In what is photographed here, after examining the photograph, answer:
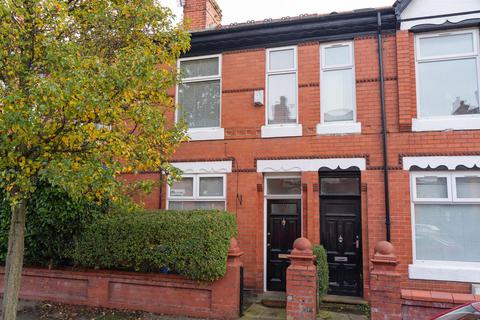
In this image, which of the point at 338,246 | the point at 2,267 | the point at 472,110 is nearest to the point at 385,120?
the point at 472,110

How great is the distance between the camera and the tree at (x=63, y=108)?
4777mm

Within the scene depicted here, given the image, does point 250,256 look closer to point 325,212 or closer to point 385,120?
point 325,212

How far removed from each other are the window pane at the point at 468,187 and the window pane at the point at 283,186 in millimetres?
3136

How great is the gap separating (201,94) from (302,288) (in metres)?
5.36

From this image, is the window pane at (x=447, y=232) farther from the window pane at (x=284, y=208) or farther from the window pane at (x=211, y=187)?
the window pane at (x=211, y=187)

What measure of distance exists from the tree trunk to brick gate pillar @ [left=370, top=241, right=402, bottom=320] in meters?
5.02

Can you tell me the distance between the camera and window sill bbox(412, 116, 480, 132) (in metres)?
7.43

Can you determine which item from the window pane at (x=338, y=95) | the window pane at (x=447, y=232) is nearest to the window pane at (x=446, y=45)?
the window pane at (x=338, y=95)

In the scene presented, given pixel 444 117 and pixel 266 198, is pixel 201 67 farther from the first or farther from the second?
pixel 444 117

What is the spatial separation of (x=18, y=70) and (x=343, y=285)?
22.8 ft

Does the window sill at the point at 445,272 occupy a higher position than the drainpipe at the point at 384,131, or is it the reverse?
the drainpipe at the point at 384,131

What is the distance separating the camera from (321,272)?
7016 millimetres

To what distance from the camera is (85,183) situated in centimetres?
497

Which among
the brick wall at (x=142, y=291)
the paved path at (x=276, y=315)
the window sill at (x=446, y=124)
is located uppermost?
the window sill at (x=446, y=124)
